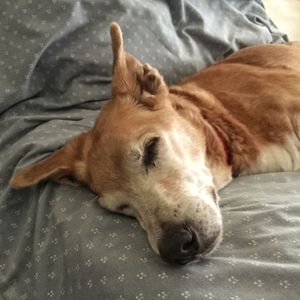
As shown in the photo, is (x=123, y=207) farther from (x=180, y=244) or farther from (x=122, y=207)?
(x=180, y=244)

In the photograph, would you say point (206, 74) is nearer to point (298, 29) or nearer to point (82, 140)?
point (82, 140)

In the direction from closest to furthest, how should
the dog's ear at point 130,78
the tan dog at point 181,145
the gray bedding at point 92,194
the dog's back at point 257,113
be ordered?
the gray bedding at point 92,194 → the tan dog at point 181,145 → the dog's ear at point 130,78 → the dog's back at point 257,113

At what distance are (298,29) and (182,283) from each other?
252 centimetres

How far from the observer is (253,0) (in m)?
2.82

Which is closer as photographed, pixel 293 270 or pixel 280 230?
pixel 293 270

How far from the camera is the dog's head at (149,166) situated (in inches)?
48.6

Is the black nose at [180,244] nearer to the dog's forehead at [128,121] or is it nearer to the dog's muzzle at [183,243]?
the dog's muzzle at [183,243]

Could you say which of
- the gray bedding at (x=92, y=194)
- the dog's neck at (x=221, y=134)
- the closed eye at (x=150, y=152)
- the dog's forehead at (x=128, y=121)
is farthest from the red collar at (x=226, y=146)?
the closed eye at (x=150, y=152)

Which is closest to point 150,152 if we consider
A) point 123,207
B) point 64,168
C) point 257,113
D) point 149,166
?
point 149,166

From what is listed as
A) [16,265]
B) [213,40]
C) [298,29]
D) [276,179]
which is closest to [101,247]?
[16,265]

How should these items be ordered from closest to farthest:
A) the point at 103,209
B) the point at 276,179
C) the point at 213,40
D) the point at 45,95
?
the point at 103,209, the point at 276,179, the point at 45,95, the point at 213,40

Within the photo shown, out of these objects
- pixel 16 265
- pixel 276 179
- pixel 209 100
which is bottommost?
pixel 16 265

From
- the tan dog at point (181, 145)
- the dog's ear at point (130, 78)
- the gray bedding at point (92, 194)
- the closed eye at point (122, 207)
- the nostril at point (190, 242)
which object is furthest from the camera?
the dog's ear at point (130, 78)

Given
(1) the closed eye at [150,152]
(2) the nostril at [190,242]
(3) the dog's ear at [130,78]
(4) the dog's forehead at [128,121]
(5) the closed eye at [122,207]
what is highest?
(3) the dog's ear at [130,78]
